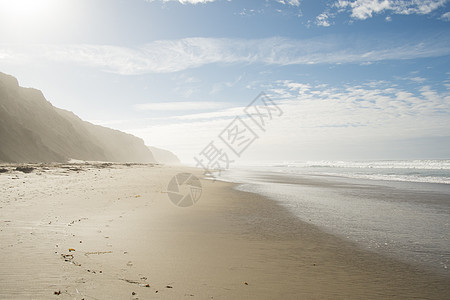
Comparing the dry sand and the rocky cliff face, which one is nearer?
the dry sand

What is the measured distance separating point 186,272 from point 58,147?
214ft

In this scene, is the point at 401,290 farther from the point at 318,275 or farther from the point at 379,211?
the point at 379,211

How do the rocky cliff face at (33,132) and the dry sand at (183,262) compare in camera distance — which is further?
the rocky cliff face at (33,132)

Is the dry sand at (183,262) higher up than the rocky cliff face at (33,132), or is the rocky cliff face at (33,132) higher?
the rocky cliff face at (33,132)

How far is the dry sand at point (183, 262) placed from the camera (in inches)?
148

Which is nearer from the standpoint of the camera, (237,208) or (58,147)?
(237,208)

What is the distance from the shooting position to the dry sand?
12.3 feet

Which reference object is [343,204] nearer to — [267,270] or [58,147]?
[267,270]

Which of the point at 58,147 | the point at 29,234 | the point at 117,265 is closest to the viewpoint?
the point at 117,265

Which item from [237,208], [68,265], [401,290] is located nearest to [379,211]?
[237,208]

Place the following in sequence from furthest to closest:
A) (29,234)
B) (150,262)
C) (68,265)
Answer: (29,234) → (150,262) → (68,265)

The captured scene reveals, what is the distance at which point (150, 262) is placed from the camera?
191 inches

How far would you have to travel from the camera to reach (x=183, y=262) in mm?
4977

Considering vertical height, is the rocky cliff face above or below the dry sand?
above
